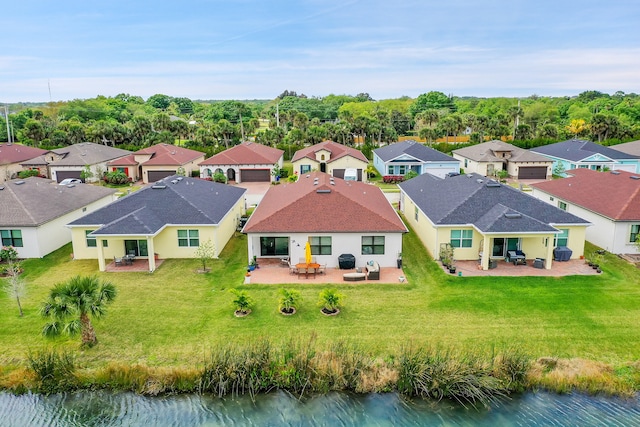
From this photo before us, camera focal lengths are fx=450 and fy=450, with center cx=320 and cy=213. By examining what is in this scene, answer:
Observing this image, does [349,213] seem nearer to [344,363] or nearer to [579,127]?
[344,363]

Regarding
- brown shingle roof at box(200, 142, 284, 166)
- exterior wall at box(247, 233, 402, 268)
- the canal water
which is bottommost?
the canal water

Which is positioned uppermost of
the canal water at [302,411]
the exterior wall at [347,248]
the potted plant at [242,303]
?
the exterior wall at [347,248]

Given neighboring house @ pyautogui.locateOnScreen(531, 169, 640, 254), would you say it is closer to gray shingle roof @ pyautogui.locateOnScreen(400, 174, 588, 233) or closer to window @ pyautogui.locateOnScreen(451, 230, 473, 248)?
gray shingle roof @ pyautogui.locateOnScreen(400, 174, 588, 233)

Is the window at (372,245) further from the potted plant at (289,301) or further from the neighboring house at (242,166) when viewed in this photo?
the neighboring house at (242,166)

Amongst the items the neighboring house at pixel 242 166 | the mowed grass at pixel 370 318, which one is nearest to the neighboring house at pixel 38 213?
the mowed grass at pixel 370 318

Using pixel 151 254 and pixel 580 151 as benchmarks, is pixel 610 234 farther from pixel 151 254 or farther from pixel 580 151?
pixel 580 151

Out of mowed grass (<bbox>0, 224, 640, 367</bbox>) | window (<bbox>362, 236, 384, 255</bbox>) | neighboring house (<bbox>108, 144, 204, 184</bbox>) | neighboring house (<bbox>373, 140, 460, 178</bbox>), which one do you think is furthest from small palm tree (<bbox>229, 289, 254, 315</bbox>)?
neighboring house (<bbox>373, 140, 460, 178</bbox>)

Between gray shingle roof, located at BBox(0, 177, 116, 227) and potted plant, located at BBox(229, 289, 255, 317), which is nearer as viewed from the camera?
potted plant, located at BBox(229, 289, 255, 317)
